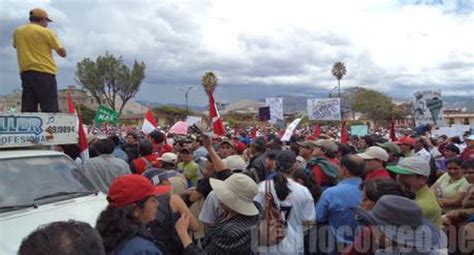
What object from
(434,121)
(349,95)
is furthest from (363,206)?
(349,95)

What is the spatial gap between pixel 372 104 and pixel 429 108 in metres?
→ 86.3

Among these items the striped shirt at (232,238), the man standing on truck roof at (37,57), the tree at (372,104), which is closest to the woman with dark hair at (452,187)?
the striped shirt at (232,238)

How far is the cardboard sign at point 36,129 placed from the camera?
193 inches

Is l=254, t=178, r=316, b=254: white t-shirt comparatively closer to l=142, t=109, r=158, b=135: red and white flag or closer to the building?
l=142, t=109, r=158, b=135: red and white flag

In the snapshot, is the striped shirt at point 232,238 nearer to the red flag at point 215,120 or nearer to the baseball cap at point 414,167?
the baseball cap at point 414,167

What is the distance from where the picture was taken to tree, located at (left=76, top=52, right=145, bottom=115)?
58.9 m

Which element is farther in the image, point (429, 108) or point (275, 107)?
point (275, 107)

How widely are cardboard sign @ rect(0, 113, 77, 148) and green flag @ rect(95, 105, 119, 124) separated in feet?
26.1

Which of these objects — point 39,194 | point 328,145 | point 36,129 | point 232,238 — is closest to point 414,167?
point 232,238

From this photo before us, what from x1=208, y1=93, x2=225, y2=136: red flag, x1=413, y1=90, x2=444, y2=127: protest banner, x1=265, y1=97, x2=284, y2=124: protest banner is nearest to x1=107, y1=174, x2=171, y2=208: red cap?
x1=208, y1=93, x2=225, y2=136: red flag

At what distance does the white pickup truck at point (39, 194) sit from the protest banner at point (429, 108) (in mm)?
11580

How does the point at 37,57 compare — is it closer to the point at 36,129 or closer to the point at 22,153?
the point at 36,129

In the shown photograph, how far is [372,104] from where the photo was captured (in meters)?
97.2

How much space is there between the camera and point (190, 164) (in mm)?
7020
